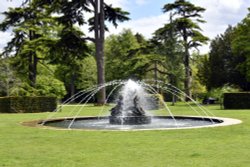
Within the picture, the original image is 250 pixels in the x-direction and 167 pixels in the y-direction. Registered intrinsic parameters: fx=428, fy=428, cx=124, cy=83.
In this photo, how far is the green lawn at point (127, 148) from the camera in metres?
7.96

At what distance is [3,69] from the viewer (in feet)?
154

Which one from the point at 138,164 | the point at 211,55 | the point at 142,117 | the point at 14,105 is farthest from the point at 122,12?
the point at 138,164

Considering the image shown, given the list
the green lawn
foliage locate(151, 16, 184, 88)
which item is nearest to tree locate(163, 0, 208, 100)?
foliage locate(151, 16, 184, 88)

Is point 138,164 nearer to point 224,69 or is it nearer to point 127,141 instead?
point 127,141

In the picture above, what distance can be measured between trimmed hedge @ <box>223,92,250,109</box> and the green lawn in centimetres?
1594

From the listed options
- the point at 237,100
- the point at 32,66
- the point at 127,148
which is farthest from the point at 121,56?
the point at 127,148

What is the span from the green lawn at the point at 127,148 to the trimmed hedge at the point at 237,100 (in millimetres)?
15936

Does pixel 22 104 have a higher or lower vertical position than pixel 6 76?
lower

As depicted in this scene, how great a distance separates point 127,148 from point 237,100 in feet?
68.0

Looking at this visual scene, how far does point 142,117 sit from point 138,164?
9.42 meters

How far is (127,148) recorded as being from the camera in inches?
380

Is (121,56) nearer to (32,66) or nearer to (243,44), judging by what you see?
(32,66)

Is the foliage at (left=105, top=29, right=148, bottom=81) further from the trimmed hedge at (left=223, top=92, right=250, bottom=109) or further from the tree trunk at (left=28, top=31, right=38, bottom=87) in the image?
the trimmed hedge at (left=223, top=92, right=250, bottom=109)

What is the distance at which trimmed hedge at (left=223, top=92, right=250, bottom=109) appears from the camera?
2876 centimetres
